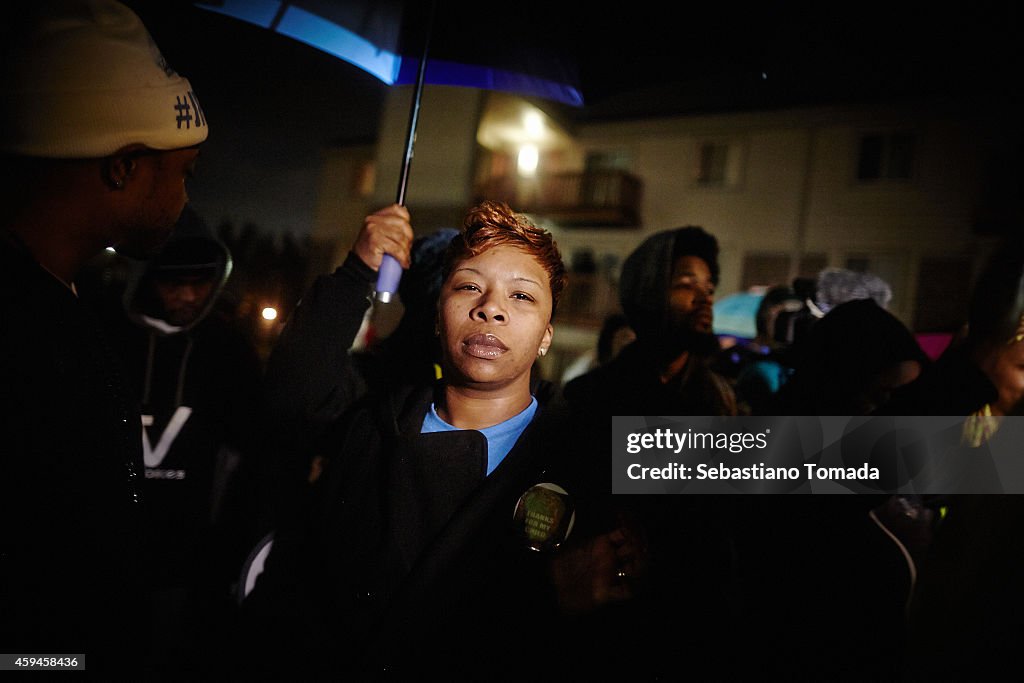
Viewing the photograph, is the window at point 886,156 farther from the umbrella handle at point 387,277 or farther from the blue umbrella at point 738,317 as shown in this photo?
the umbrella handle at point 387,277

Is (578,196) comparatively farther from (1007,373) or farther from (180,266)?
(1007,373)

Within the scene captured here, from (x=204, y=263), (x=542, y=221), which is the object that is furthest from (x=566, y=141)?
(x=204, y=263)

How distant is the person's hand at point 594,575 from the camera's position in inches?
52.4

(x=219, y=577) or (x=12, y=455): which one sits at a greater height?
(x=12, y=455)

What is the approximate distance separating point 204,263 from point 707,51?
9.71 feet

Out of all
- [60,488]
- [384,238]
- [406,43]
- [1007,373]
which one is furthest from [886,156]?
[60,488]

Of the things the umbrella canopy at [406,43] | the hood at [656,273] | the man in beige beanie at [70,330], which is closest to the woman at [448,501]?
the man in beige beanie at [70,330]

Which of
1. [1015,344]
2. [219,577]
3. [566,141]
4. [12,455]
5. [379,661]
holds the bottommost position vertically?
[219,577]

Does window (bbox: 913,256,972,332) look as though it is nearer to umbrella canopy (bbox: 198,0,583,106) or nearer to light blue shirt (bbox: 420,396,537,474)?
umbrella canopy (bbox: 198,0,583,106)

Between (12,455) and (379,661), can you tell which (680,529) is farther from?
(12,455)

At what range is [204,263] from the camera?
3000mm

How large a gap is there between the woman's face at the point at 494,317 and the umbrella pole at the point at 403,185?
265 millimetres

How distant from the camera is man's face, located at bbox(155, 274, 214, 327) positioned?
2.86m

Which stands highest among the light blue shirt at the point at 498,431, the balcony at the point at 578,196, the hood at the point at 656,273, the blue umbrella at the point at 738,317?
the balcony at the point at 578,196
